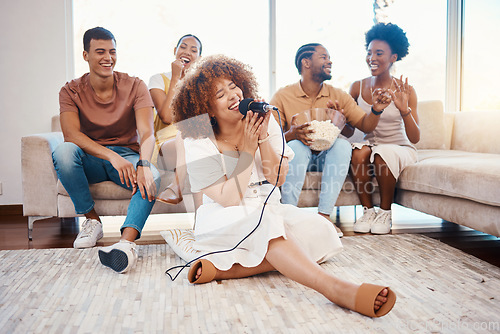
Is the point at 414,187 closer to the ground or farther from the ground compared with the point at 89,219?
farther from the ground

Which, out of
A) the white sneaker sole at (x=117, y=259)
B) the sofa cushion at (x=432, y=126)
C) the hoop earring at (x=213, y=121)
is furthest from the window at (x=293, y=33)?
the white sneaker sole at (x=117, y=259)

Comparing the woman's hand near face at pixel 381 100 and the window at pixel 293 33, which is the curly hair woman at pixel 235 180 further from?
the window at pixel 293 33

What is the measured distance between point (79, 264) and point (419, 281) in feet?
4.18

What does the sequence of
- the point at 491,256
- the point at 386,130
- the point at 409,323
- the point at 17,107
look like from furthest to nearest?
the point at 17,107, the point at 386,130, the point at 491,256, the point at 409,323

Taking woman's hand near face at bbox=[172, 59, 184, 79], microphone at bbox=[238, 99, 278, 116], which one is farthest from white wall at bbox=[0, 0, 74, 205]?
microphone at bbox=[238, 99, 278, 116]

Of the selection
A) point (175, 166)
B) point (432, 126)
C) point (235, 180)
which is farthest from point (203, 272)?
point (432, 126)

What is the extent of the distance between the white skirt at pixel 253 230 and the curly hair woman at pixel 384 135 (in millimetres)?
733

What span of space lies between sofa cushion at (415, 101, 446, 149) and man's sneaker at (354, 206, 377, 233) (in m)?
0.84

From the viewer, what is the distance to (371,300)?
1160 millimetres

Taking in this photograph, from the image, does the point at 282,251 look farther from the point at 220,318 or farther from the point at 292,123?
the point at 292,123

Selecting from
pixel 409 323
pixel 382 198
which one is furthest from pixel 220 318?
pixel 382 198

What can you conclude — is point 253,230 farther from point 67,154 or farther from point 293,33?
point 293,33

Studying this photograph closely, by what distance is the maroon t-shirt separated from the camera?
223 cm

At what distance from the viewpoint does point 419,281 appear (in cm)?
152
